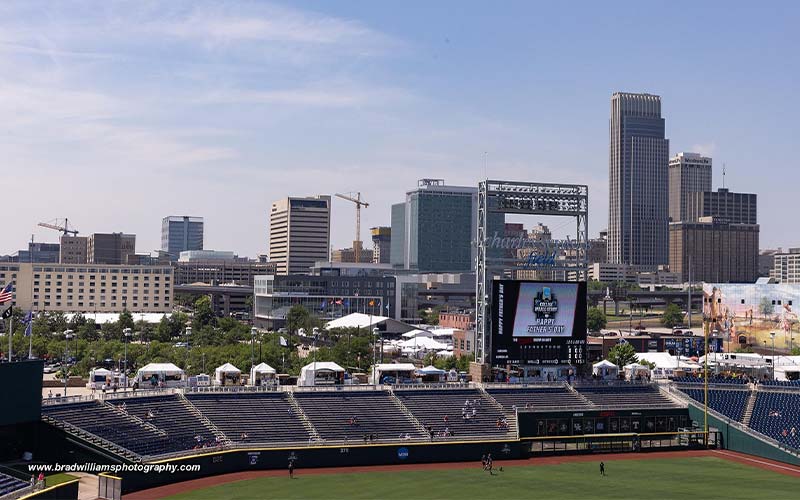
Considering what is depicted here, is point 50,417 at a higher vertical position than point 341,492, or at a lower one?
higher

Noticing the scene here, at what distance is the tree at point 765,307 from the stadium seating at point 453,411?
268 feet

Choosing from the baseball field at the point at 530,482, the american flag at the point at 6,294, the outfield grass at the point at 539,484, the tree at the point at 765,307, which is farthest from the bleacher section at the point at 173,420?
the tree at the point at 765,307

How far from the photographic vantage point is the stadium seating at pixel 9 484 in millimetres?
44088

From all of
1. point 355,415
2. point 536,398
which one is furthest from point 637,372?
point 355,415

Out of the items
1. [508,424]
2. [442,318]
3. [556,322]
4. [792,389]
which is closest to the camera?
[508,424]

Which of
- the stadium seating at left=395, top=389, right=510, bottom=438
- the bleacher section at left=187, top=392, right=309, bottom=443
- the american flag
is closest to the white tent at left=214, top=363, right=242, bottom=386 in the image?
the bleacher section at left=187, top=392, right=309, bottom=443

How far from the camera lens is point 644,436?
7156 centimetres

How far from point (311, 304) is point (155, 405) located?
424 feet

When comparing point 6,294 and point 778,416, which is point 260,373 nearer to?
point 6,294

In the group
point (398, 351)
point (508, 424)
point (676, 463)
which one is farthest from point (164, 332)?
point (676, 463)

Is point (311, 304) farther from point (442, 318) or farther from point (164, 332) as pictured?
point (164, 332)

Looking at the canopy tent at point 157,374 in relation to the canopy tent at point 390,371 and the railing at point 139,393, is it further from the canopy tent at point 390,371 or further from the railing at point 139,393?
the canopy tent at point 390,371

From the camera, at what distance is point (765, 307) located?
141250 millimetres

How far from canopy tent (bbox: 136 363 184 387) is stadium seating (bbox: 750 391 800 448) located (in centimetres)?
4294
